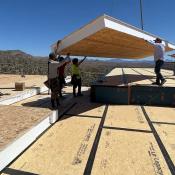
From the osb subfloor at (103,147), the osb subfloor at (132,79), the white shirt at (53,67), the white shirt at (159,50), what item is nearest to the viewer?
the osb subfloor at (103,147)

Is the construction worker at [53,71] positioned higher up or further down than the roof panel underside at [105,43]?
further down

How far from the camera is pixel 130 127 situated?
5156 mm

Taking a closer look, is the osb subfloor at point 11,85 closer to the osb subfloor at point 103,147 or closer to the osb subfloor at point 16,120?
the osb subfloor at point 16,120

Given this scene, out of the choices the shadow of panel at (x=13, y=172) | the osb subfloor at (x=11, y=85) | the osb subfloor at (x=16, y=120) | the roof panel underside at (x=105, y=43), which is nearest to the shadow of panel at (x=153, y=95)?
the roof panel underside at (x=105, y=43)

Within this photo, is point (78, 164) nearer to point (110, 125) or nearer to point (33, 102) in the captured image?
point (110, 125)

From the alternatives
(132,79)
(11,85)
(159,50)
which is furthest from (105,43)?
(11,85)

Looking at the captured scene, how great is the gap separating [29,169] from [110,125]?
8.40 feet

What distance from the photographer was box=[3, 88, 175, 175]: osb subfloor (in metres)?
3.26

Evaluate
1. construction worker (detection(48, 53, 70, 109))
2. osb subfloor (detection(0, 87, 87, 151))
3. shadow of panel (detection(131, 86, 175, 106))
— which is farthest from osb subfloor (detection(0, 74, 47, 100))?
shadow of panel (detection(131, 86, 175, 106))

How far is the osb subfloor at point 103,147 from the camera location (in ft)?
10.7

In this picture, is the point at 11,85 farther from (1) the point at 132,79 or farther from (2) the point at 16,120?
(2) the point at 16,120

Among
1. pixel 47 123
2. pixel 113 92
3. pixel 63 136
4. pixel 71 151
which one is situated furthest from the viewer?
pixel 113 92

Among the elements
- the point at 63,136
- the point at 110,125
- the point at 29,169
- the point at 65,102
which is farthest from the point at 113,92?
the point at 29,169

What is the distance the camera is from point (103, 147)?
3.99m
